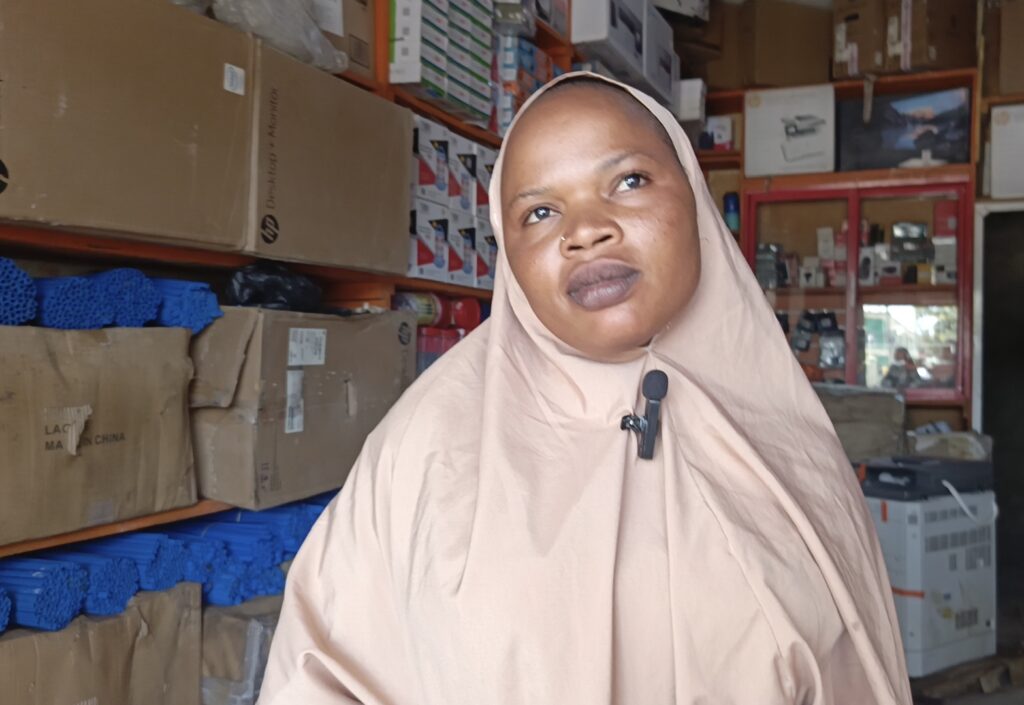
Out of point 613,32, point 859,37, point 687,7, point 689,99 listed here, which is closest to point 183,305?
point 613,32

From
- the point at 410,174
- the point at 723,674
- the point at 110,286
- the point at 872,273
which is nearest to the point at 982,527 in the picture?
the point at 872,273

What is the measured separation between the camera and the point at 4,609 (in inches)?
52.1

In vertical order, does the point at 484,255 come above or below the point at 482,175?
below

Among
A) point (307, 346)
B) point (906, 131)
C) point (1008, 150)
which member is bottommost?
point (307, 346)

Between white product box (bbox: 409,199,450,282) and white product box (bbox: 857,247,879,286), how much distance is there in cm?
277

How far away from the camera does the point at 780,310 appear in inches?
180

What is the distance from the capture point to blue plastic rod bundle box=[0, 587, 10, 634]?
1.32m

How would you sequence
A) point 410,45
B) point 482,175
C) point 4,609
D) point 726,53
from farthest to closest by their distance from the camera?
point 726,53, point 482,175, point 410,45, point 4,609

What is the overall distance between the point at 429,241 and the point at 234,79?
838 millimetres

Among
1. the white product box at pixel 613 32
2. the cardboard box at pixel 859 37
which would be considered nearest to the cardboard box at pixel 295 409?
the white product box at pixel 613 32

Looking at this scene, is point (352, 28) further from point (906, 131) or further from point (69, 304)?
point (906, 131)

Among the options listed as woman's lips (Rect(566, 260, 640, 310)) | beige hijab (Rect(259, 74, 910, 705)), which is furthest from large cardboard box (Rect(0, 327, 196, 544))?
woman's lips (Rect(566, 260, 640, 310))

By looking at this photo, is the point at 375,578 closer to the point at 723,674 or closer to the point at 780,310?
the point at 723,674

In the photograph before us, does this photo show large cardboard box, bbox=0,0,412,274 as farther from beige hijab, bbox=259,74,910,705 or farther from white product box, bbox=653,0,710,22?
white product box, bbox=653,0,710,22
